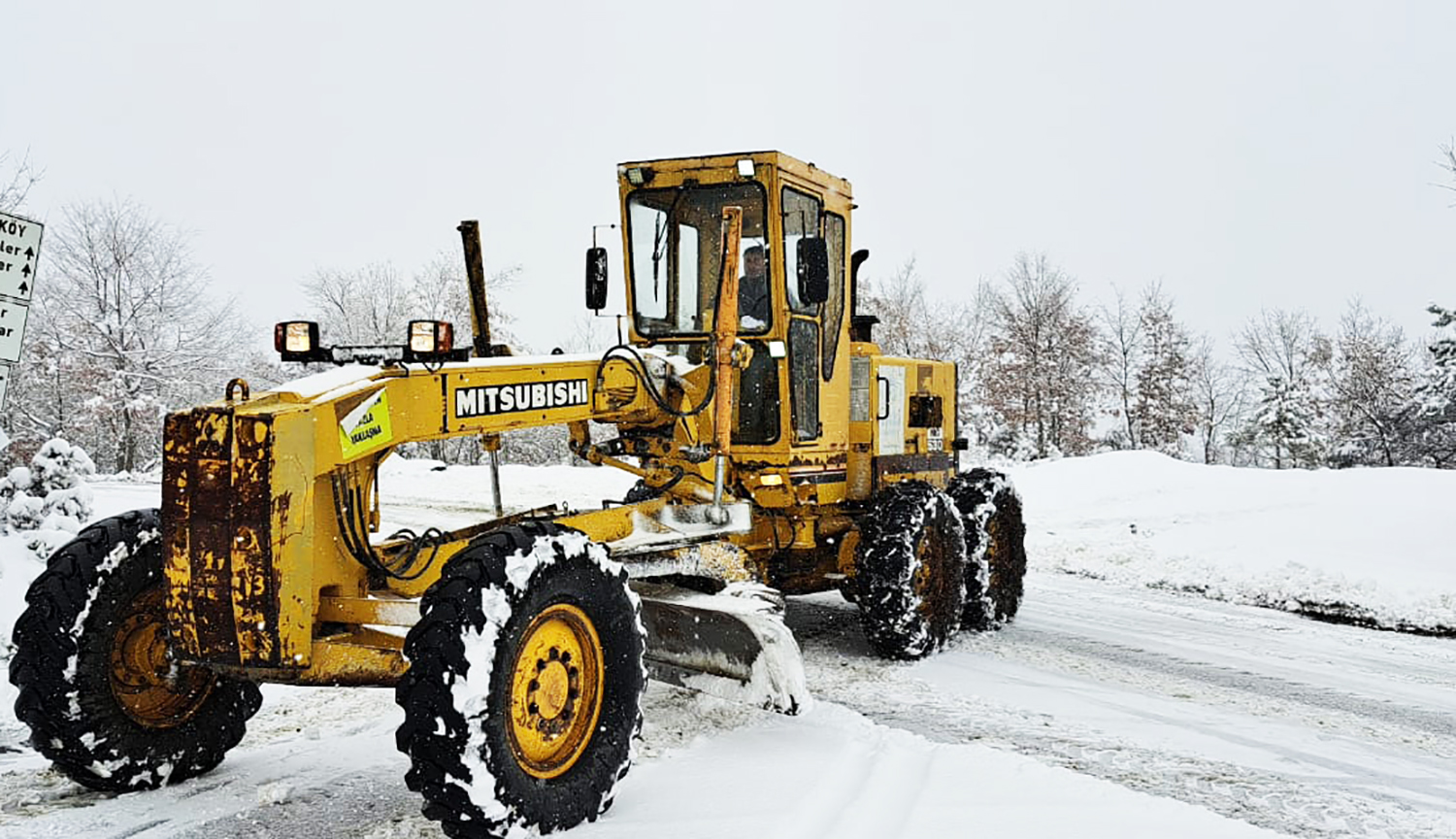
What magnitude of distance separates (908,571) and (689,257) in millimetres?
2533

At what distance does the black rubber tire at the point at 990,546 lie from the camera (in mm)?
9148

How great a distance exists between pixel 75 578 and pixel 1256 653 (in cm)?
763

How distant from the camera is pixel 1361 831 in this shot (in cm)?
485

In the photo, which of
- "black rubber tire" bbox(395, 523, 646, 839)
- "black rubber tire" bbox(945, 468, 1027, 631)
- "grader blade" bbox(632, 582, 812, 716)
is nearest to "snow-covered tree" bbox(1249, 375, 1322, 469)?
"black rubber tire" bbox(945, 468, 1027, 631)

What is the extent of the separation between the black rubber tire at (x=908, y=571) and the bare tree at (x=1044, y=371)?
107 feet

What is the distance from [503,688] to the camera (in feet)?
13.9

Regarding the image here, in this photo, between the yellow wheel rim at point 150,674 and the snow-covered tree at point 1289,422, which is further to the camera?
the snow-covered tree at point 1289,422

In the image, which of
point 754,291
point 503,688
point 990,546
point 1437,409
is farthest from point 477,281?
point 1437,409

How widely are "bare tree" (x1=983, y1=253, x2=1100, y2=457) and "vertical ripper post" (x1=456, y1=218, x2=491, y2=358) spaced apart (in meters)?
34.7

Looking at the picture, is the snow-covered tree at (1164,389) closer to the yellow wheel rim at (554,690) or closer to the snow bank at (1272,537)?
the snow bank at (1272,537)

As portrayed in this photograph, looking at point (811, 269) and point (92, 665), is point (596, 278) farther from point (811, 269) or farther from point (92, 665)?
point (92, 665)

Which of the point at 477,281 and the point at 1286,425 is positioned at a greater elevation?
the point at 477,281

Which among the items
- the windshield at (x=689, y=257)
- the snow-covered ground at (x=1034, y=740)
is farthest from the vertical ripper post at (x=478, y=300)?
the snow-covered ground at (x=1034, y=740)

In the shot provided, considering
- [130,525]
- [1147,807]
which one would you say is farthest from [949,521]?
[130,525]
